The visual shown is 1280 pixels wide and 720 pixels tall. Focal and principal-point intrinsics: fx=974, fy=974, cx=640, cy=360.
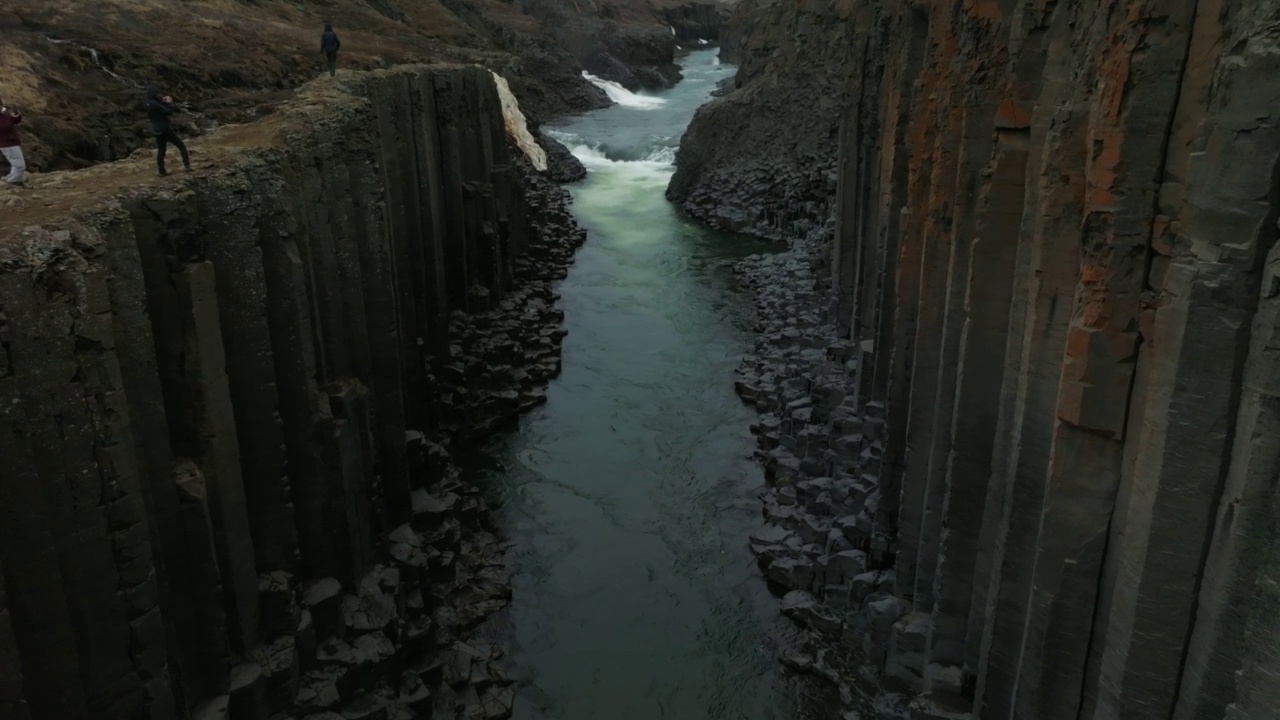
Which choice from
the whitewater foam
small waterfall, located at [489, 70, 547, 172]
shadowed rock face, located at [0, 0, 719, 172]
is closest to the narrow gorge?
shadowed rock face, located at [0, 0, 719, 172]

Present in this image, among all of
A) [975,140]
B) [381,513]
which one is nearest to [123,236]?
[381,513]

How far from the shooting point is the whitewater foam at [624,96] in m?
63.1

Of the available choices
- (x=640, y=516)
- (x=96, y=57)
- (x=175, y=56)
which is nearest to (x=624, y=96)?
(x=175, y=56)

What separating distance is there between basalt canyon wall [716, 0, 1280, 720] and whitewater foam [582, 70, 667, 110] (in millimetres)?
51477

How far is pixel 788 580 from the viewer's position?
14.1 metres

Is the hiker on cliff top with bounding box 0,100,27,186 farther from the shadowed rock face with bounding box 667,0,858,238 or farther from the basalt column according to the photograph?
the shadowed rock face with bounding box 667,0,858,238

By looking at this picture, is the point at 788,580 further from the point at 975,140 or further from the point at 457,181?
the point at 457,181

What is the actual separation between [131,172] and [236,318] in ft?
5.95

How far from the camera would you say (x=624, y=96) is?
6619 centimetres

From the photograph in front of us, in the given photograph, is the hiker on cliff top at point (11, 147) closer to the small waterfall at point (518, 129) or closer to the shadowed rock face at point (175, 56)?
the shadowed rock face at point (175, 56)

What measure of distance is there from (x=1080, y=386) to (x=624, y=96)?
6165 cm

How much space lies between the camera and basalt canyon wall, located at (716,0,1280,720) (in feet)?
19.8

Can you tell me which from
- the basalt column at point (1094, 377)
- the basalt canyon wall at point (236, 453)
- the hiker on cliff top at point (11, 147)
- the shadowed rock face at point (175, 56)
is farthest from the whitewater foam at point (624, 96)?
the hiker on cliff top at point (11, 147)

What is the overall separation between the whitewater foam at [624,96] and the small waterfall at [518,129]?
70.9 ft
